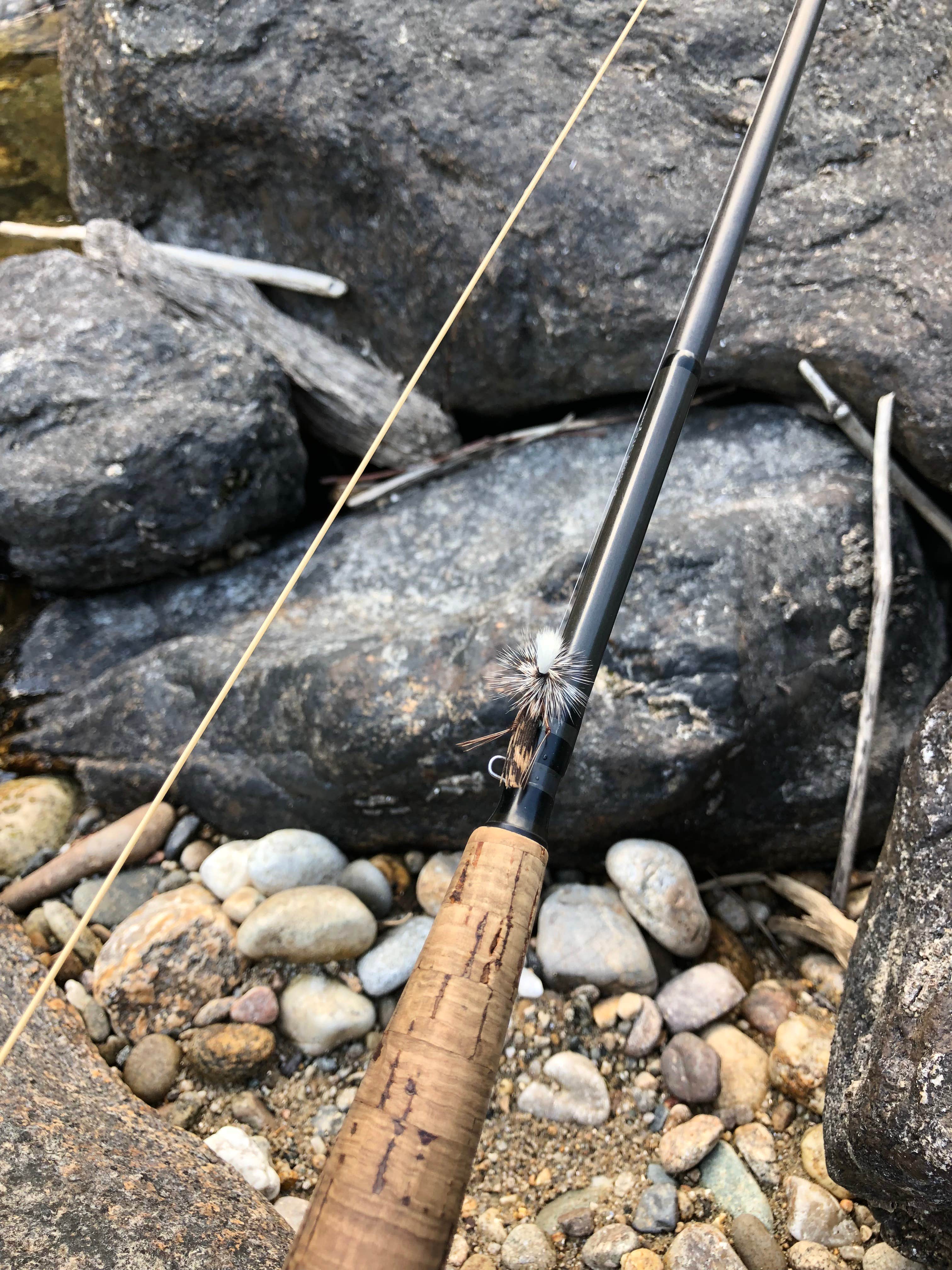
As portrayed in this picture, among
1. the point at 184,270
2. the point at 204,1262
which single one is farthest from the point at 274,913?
Answer: the point at 184,270

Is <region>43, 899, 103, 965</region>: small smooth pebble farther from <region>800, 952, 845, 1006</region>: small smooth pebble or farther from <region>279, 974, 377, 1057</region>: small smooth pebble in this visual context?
<region>800, 952, 845, 1006</region>: small smooth pebble

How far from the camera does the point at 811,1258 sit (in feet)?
5.89

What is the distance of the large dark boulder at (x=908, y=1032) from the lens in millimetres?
1521

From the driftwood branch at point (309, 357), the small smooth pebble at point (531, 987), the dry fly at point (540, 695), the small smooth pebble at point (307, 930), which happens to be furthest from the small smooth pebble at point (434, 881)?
the driftwood branch at point (309, 357)

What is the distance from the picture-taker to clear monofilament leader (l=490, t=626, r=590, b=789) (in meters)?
1.55

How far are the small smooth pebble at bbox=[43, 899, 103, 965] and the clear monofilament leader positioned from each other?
4.52 feet

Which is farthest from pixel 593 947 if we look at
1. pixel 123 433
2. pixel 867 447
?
pixel 123 433

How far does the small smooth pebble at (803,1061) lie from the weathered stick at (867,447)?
143 centimetres

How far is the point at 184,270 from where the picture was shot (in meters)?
3.24

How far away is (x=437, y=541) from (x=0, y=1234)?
2.09 meters

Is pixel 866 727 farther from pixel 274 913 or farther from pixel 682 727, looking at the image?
pixel 274 913

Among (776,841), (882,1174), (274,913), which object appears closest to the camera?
(882,1174)

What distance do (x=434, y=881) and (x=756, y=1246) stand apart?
3.41 ft

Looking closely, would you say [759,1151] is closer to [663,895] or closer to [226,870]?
[663,895]
